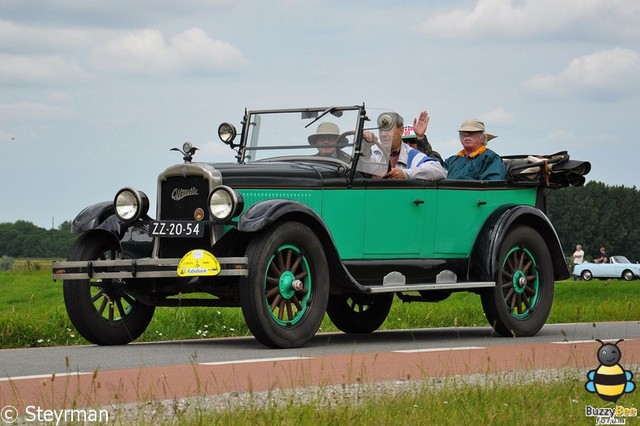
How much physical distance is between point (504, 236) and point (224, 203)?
12.1 feet

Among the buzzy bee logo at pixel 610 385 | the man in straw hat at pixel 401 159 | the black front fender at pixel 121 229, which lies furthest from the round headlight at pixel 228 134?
the buzzy bee logo at pixel 610 385

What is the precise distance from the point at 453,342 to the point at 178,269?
295cm

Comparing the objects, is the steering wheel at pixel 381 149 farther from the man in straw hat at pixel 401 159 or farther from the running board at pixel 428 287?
the running board at pixel 428 287

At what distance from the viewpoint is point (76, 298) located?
1087 centimetres

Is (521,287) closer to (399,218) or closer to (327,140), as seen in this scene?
(399,218)

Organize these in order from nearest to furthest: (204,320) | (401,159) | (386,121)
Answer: (386,121)
(401,159)
(204,320)

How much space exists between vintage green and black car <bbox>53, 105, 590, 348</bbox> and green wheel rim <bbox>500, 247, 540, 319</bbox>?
15 mm

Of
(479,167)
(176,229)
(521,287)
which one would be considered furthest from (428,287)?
(176,229)

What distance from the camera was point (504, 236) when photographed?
1278 centimetres

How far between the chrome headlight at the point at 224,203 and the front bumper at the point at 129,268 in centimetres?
46

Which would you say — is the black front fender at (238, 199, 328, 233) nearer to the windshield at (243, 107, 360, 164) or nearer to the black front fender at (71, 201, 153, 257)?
the black front fender at (71, 201, 153, 257)

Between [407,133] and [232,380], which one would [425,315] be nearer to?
[407,133]

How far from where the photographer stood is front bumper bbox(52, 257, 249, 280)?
32.7 feet

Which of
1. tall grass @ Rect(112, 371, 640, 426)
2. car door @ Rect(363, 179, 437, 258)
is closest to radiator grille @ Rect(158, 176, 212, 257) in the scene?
car door @ Rect(363, 179, 437, 258)
